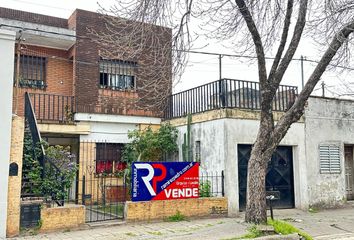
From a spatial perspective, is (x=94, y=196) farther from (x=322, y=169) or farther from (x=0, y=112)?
(x=322, y=169)

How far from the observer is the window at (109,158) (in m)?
15.2

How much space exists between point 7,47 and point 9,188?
11.0 feet

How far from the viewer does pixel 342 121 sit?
49.4 feet

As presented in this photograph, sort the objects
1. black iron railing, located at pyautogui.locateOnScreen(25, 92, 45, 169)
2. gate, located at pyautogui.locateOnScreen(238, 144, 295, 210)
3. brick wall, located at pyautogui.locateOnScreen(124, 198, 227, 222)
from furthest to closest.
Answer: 1. gate, located at pyautogui.locateOnScreen(238, 144, 295, 210)
2. brick wall, located at pyautogui.locateOnScreen(124, 198, 227, 222)
3. black iron railing, located at pyautogui.locateOnScreen(25, 92, 45, 169)

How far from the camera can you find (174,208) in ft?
36.3

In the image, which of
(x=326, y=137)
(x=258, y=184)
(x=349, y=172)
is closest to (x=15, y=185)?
(x=258, y=184)

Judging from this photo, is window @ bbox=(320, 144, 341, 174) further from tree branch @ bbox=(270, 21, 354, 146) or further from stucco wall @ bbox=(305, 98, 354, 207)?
tree branch @ bbox=(270, 21, 354, 146)

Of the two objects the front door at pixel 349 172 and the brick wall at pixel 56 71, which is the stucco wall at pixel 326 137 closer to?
the front door at pixel 349 172

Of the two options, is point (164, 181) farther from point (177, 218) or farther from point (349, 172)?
point (349, 172)

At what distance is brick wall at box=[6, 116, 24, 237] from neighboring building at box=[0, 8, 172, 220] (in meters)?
4.92

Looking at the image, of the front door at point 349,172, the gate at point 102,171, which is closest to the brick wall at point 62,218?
the gate at point 102,171

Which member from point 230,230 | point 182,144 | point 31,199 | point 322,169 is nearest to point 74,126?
point 182,144

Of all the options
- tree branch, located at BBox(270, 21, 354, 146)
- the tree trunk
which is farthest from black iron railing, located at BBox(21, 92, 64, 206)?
tree branch, located at BBox(270, 21, 354, 146)

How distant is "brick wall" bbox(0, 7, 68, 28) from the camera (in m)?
16.3
